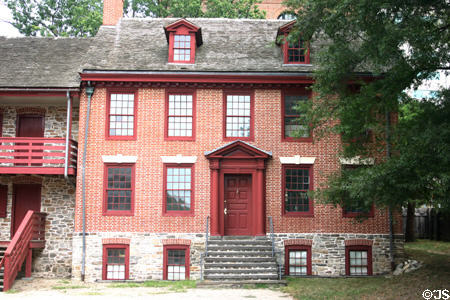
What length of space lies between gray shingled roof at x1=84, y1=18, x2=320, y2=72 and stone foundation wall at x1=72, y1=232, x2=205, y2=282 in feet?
18.5

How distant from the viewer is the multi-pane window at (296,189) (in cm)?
1745

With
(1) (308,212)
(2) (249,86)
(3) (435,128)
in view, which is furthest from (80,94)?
(3) (435,128)

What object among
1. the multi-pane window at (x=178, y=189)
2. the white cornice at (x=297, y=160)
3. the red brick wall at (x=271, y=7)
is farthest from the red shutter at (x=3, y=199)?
the red brick wall at (x=271, y=7)

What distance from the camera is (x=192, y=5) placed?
28250 millimetres

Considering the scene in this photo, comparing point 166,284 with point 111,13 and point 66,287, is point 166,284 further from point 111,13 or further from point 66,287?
point 111,13

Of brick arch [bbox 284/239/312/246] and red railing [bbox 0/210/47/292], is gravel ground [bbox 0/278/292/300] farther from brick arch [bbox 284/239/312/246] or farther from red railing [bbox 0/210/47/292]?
brick arch [bbox 284/239/312/246]

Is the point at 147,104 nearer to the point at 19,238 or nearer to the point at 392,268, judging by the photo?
the point at 19,238

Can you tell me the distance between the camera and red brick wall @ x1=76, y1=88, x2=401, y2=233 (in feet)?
56.2

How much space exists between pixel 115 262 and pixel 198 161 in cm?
434

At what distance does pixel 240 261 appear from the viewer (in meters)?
16.0

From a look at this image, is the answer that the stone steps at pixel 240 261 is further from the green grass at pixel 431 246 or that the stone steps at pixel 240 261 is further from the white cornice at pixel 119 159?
the green grass at pixel 431 246

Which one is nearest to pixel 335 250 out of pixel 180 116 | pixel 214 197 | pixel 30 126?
pixel 214 197

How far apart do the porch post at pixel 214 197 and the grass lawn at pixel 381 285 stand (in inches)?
117

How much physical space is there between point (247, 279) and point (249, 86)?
6.56 metres
